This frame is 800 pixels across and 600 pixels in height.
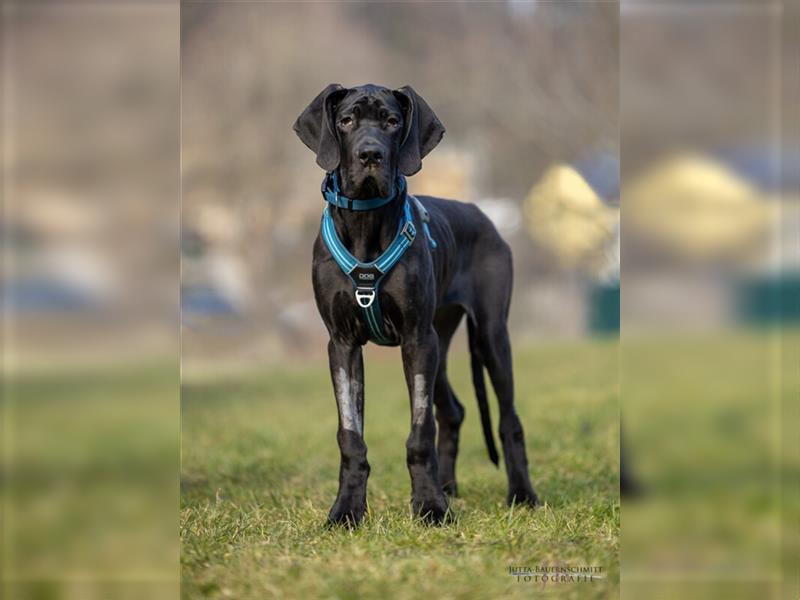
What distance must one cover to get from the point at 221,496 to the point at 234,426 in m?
Answer: 3.87

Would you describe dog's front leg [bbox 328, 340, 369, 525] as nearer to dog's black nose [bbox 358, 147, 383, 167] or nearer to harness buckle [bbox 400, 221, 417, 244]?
harness buckle [bbox 400, 221, 417, 244]

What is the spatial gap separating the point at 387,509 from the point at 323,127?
2059 millimetres

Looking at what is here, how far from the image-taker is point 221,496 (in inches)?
239

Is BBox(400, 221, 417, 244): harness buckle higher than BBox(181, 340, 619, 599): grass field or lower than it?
higher

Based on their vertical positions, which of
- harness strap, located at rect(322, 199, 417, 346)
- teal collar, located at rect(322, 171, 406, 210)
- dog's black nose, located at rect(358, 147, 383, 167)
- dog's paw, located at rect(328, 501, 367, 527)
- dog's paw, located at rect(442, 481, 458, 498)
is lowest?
dog's paw, located at rect(442, 481, 458, 498)

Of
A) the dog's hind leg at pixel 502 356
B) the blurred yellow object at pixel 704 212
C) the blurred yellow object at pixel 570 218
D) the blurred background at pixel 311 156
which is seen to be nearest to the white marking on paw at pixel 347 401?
the dog's hind leg at pixel 502 356

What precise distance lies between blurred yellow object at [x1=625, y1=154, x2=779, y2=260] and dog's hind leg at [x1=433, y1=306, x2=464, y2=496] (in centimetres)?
323

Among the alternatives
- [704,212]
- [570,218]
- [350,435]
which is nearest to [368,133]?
[350,435]

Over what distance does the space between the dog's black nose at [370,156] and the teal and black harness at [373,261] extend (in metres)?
0.25

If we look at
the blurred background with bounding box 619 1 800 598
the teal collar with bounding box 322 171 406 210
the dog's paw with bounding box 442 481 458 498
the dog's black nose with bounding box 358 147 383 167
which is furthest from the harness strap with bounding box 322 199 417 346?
the blurred background with bounding box 619 1 800 598

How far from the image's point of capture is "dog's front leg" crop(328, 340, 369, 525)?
16.2 ft

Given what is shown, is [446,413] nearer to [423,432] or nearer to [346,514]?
[423,432]

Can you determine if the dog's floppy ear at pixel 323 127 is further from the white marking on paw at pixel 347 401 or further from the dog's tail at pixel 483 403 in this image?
the dog's tail at pixel 483 403

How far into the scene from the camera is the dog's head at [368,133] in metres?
4.73
